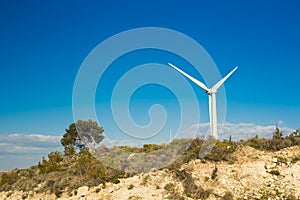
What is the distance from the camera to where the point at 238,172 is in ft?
77.5

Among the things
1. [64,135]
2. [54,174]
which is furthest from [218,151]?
[64,135]

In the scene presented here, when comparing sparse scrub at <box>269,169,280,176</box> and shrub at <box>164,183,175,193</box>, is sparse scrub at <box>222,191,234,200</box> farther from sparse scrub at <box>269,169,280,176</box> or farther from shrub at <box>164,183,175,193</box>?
sparse scrub at <box>269,169,280,176</box>

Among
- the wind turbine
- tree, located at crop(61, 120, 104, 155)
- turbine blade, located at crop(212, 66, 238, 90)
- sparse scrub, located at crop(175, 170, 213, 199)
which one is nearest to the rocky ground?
sparse scrub, located at crop(175, 170, 213, 199)

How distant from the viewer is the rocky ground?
21.6m

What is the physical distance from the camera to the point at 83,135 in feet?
177

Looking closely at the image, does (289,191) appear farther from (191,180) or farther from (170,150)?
(170,150)

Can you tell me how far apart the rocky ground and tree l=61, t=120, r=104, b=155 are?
2340cm

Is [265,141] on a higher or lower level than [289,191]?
higher

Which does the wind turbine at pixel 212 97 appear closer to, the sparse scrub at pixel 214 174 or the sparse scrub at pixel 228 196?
the sparse scrub at pixel 214 174

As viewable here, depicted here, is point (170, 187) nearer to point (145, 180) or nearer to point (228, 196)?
point (145, 180)

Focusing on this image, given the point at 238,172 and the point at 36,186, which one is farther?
the point at 36,186

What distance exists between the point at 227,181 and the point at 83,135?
3447 cm

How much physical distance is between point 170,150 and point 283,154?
8.46m

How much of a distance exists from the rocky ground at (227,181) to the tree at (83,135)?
23.4 meters
